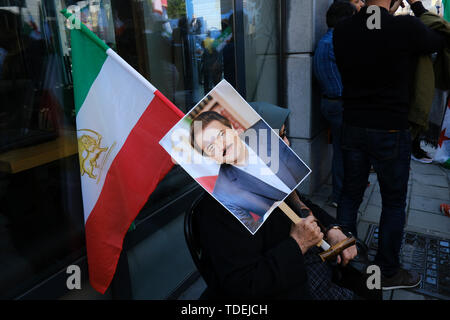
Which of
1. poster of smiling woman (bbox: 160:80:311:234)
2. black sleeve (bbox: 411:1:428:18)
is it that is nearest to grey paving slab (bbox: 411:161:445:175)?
black sleeve (bbox: 411:1:428:18)

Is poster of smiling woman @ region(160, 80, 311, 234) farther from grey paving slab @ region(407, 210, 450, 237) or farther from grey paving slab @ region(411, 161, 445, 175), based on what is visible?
grey paving slab @ region(411, 161, 445, 175)

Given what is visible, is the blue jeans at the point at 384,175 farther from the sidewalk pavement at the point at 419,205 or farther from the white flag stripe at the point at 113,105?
the white flag stripe at the point at 113,105

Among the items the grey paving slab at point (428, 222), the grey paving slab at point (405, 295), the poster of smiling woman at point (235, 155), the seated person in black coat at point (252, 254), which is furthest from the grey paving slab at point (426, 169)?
the poster of smiling woman at point (235, 155)

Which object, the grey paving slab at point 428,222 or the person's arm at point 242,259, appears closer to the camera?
the person's arm at point 242,259

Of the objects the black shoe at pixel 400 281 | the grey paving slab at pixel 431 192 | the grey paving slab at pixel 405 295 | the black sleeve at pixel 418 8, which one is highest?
the black sleeve at pixel 418 8

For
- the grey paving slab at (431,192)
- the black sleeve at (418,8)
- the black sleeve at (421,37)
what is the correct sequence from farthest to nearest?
the grey paving slab at (431,192) < the black sleeve at (418,8) < the black sleeve at (421,37)

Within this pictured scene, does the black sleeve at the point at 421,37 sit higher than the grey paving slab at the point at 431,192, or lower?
higher

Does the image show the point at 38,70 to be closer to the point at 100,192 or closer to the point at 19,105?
the point at 19,105

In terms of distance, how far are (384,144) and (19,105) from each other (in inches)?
90.5

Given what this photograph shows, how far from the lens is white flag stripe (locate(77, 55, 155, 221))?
143cm

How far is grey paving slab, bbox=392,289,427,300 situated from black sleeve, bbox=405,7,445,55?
5.95 feet

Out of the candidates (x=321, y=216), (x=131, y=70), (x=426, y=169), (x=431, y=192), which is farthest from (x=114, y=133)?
(x=426, y=169)

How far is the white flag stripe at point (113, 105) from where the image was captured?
143cm
